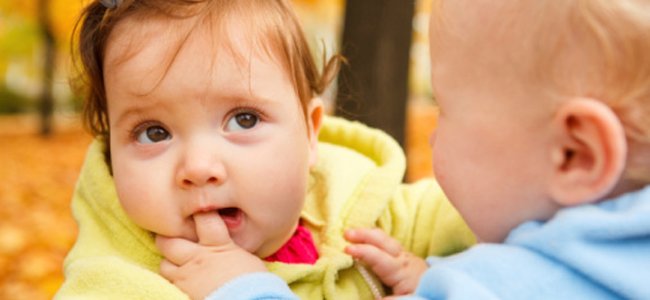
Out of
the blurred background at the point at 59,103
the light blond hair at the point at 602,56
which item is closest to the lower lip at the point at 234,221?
the blurred background at the point at 59,103

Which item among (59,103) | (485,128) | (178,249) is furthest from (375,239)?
(59,103)

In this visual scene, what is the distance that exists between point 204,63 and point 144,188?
0.88ft

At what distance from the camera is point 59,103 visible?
13242 mm

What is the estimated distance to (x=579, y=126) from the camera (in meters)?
1.23

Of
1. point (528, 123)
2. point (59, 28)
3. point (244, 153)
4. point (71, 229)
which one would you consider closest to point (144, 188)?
point (244, 153)

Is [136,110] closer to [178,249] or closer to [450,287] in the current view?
[178,249]

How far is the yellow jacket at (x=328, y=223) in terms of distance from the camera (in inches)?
63.2

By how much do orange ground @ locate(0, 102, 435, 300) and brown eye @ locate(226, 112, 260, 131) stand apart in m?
1.40

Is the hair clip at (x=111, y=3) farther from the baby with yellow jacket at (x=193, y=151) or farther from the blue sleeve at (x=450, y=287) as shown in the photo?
the blue sleeve at (x=450, y=287)

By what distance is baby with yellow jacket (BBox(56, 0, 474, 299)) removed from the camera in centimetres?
160

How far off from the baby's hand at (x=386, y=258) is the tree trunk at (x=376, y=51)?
1.68m

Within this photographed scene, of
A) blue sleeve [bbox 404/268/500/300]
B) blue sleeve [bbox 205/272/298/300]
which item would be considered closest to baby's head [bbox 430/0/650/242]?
blue sleeve [bbox 404/268/500/300]

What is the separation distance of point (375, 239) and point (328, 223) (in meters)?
0.14

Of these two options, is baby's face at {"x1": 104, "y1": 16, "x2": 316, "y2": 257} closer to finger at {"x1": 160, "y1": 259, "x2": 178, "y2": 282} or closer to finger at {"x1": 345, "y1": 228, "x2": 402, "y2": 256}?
finger at {"x1": 160, "y1": 259, "x2": 178, "y2": 282}
